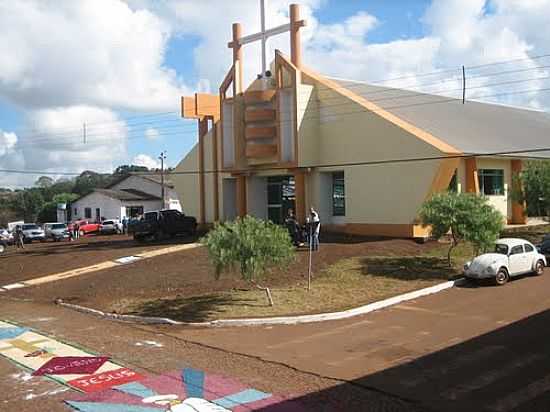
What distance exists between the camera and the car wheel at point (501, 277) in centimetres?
2039

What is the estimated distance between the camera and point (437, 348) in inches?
476

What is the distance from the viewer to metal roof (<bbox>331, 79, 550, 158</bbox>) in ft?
106

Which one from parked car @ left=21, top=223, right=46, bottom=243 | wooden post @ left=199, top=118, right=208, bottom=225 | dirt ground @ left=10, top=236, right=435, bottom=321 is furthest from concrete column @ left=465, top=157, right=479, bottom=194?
parked car @ left=21, top=223, right=46, bottom=243

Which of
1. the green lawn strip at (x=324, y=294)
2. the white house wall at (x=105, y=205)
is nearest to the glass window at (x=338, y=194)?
the green lawn strip at (x=324, y=294)

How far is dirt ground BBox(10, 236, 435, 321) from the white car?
5.03 metres

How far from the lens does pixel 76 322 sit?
16.6 meters

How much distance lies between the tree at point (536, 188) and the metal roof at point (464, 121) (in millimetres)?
2482

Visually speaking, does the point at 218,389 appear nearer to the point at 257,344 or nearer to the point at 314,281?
the point at 257,344

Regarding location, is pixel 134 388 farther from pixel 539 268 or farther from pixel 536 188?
pixel 536 188

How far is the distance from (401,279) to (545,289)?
4.49 meters

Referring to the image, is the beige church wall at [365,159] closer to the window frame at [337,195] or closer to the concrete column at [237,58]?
the window frame at [337,195]

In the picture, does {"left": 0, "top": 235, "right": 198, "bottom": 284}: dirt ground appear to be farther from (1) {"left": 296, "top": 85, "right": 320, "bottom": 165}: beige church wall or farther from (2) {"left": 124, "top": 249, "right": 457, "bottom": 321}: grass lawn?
(2) {"left": 124, "top": 249, "right": 457, "bottom": 321}: grass lawn

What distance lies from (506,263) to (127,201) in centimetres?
4829

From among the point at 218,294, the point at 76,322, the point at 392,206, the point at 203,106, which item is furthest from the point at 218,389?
the point at 203,106
